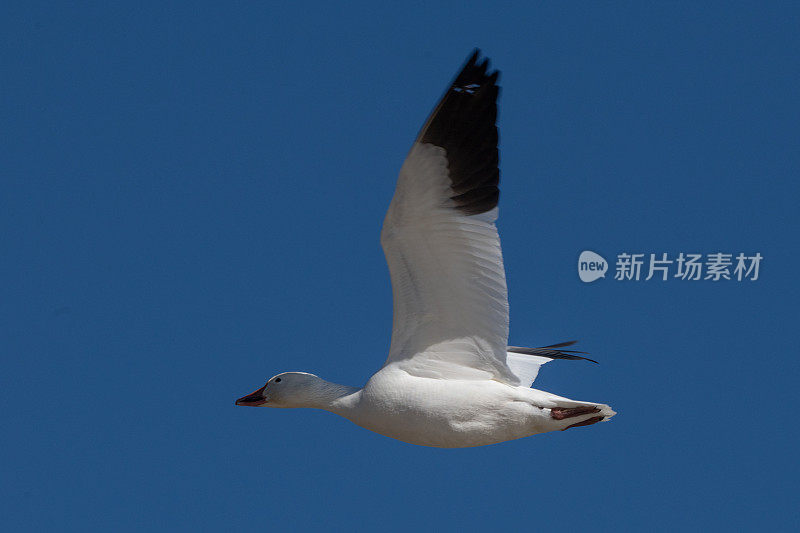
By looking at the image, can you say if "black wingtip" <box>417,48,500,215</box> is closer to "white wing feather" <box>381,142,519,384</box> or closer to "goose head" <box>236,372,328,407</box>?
"white wing feather" <box>381,142,519,384</box>

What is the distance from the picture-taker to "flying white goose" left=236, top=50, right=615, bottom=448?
31.7 ft

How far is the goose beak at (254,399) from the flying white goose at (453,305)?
1119 mm

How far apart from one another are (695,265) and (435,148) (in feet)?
16.3

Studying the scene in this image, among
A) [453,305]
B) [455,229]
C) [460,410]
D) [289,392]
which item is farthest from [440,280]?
[289,392]

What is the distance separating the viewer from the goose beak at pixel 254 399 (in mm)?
11844

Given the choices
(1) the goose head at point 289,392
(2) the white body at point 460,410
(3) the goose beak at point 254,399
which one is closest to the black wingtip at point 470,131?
(2) the white body at point 460,410

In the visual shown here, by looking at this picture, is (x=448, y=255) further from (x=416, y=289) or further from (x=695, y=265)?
(x=695, y=265)

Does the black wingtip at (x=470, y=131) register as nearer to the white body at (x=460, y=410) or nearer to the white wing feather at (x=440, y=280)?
the white wing feather at (x=440, y=280)

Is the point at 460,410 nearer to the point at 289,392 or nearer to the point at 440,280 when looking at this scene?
the point at 440,280

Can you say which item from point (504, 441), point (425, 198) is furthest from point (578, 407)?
point (425, 198)

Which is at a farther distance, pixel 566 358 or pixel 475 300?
pixel 566 358

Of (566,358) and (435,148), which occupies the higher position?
(435,148)

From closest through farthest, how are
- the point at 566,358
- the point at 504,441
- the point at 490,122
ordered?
the point at 490,122
the point at 504,441
the point at 566,358

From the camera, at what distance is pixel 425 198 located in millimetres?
9758
